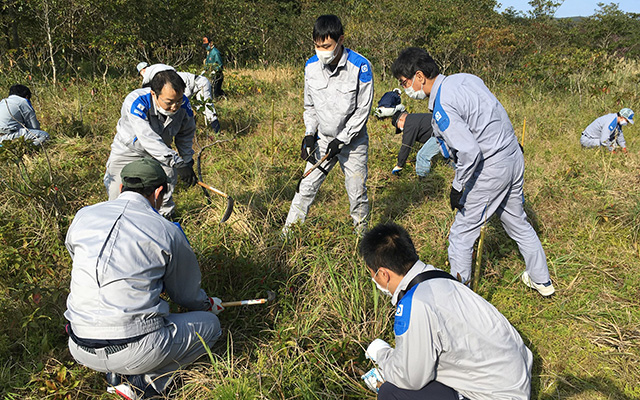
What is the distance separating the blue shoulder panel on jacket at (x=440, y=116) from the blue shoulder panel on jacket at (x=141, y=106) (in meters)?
2.43

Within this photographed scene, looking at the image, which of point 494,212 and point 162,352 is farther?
point 494,212

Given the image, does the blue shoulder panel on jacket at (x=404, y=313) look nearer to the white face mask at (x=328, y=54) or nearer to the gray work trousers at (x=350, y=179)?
the gray work trousers at (x=350, y=179)

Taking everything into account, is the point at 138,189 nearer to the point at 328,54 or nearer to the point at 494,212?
the point at 328,54

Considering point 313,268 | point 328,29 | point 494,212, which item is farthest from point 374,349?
point 328,29

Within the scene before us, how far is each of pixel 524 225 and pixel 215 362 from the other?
8.24ft

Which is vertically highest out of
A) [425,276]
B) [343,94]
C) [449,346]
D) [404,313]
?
[343,94]

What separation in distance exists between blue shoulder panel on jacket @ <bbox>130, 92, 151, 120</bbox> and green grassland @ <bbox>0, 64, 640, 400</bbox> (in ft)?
3.43

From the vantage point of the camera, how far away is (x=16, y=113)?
5.68 metres

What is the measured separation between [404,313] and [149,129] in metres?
2.77

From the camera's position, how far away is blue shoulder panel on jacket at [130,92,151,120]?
3551mm

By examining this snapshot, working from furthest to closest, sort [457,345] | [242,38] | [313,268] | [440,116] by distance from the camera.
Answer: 1. [242,38]
2. [313,268]
3. [440,116]
4. [457,345]

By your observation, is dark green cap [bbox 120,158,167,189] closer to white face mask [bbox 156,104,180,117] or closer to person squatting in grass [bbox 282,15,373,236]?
white face mask [bbox 156,104,180,117]

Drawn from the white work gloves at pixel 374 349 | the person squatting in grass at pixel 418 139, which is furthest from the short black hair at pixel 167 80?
the person squatting in grass at pixel 418 139

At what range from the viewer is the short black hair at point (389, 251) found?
2049 mm
